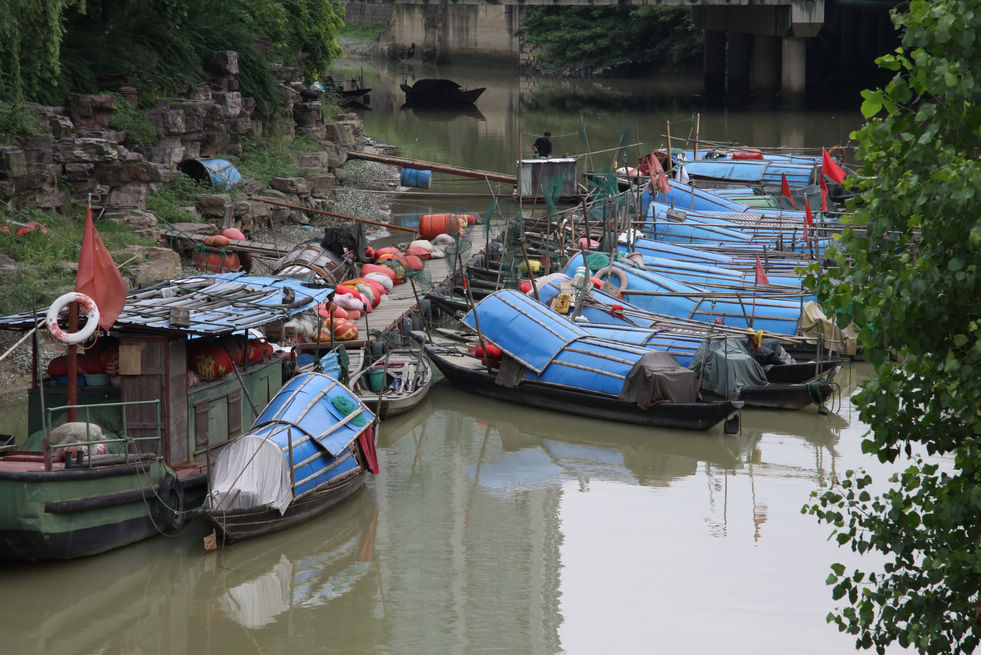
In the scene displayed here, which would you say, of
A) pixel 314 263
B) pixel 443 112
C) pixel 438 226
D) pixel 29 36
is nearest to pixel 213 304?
pixel 314 263

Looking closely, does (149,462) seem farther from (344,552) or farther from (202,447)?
(344,552)

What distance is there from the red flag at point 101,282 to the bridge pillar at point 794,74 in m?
52.0

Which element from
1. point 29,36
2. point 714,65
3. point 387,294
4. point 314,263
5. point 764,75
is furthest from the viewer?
point 714,65

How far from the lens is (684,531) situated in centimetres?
1541

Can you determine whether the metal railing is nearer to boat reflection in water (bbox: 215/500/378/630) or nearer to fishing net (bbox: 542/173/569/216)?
boat reflection in water (bbox: 215/500/378/630)

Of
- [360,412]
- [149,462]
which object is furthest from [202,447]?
[360,412]

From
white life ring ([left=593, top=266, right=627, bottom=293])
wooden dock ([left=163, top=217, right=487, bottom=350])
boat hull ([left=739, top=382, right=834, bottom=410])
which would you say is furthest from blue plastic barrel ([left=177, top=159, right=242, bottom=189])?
boat hull ([left=739, top=382, right=834, bottom=410])

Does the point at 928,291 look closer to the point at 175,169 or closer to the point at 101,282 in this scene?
the point at 101,282

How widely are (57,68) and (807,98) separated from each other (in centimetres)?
4828

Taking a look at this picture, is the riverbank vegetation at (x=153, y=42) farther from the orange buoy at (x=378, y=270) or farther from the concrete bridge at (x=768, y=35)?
the concrete bridge at (x=768, y=35)

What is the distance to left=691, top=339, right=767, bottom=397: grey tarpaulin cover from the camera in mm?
18672

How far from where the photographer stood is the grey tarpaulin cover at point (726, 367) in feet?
61.3

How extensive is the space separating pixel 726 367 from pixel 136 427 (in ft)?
30.6

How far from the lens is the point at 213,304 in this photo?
1521 centimetres
